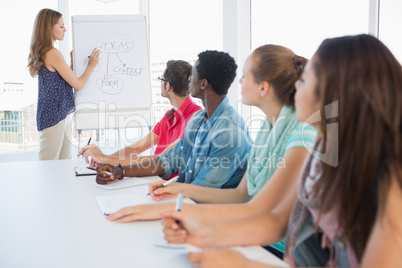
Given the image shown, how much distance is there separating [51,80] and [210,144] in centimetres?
171

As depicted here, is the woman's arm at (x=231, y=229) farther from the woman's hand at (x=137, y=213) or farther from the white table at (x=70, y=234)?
the woman's hand at (x=137, y=213)

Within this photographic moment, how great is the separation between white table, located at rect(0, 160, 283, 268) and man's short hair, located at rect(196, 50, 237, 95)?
1.99 feet

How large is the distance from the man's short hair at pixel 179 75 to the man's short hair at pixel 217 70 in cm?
46

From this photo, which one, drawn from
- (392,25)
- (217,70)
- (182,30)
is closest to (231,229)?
(217,70)

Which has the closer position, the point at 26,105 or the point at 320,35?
the point at 320,35

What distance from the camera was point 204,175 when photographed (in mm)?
1596

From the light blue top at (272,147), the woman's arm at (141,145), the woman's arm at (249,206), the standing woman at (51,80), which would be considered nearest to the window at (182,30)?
the standing woman at (51,80)

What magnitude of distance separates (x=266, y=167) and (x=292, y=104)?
24 cm

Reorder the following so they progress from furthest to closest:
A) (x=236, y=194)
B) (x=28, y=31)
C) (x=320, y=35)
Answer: (x=28, y=31) < (x=320, y=35) < (x=236, y=194)

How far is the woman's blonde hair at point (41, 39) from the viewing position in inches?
108

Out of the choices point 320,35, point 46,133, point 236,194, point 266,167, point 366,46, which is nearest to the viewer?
point 366,46

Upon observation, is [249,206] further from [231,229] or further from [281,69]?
[281,69]

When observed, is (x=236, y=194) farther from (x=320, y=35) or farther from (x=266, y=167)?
(x=320, y=35)

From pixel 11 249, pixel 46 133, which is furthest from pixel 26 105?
pixel 11 249
